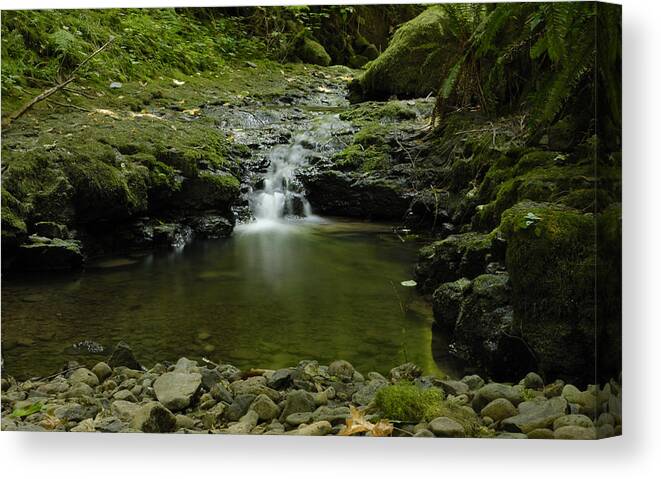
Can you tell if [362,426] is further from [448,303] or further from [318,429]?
[448,303]

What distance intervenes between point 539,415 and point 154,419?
1.66 m

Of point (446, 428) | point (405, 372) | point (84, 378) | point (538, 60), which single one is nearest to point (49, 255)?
point (84, 378)

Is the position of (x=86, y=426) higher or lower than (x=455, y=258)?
lower

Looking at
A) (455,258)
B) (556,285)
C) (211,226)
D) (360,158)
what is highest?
(360,158)

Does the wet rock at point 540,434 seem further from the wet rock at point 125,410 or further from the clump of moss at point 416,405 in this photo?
the wet rock at point 125,410

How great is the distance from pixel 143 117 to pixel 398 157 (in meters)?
1.30

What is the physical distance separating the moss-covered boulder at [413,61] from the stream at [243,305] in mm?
670

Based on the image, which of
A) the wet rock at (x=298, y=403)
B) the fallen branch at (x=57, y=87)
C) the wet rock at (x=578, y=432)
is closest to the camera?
the wet rock at (x=578, y=432)

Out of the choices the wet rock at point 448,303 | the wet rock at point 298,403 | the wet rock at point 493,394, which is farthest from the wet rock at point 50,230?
the wet rock at point 493,394

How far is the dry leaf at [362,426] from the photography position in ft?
10.9

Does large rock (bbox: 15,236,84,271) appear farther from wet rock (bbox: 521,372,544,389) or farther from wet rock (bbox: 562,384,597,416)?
wet rock (bbox: 562,384,597,416)

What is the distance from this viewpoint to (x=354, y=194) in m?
3.75

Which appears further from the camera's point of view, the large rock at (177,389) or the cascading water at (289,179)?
the cascading water at (289,179)

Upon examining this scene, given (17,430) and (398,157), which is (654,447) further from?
(17,430)
